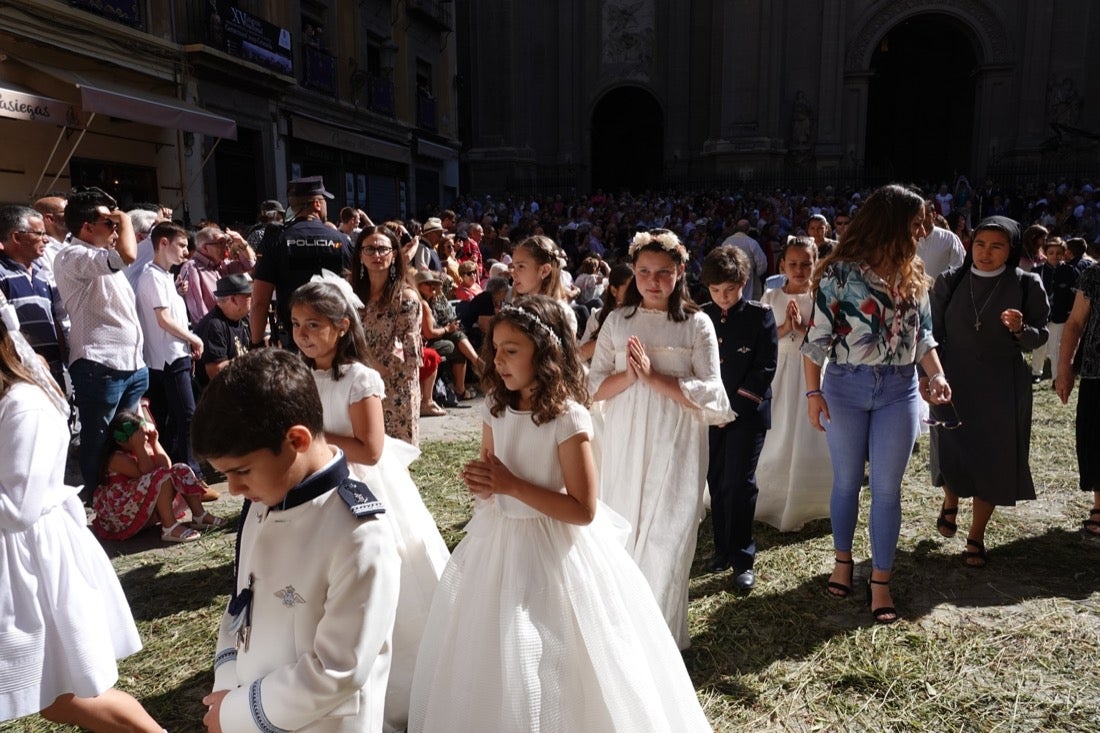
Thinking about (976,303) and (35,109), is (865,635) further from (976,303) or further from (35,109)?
(35,109)

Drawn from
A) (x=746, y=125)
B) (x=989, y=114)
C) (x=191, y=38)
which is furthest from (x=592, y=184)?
(x=191, y=38)

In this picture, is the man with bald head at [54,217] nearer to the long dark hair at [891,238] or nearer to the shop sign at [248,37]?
the long dark hair at [891,238]

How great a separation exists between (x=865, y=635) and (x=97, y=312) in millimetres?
5028

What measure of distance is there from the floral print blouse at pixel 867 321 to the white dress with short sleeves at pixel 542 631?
70.7 inches

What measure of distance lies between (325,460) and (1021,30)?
3166cm

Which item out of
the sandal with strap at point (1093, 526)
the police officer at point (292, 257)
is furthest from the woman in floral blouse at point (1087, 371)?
the police officer at point (292, 257)

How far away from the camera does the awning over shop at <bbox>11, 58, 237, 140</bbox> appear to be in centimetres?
1188

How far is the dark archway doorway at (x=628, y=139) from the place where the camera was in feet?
104

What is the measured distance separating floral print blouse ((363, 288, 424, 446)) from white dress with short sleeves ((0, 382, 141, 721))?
1957mm

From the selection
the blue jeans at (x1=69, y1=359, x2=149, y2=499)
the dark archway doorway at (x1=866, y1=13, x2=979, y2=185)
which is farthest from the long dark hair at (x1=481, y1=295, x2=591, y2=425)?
the dark archway doorway at (x1=866, y1=13, x2=979, y2=185)

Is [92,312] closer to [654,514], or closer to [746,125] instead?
[654,514]

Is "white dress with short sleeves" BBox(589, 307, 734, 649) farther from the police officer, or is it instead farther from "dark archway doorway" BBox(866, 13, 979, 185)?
"dark archway doorway" BBox(866, 13, 979, 185)

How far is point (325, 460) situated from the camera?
6.00 feet

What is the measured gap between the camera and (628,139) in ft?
105
